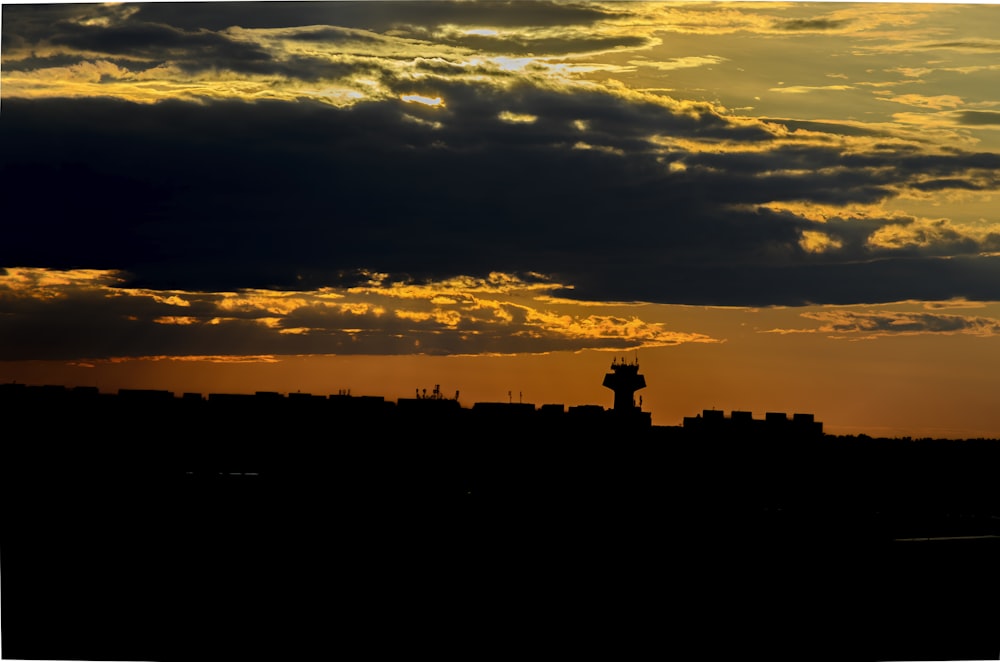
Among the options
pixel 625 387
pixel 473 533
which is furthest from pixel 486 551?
pixel 625 387

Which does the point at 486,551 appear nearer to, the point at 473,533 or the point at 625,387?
the point at 473,533

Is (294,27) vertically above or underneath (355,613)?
above

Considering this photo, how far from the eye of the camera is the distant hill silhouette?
104 ft

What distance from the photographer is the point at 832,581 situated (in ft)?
156

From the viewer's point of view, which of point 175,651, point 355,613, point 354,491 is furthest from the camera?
point 354,491

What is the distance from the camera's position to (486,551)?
51.4 metres

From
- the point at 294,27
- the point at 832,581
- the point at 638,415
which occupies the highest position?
the point at 294,27

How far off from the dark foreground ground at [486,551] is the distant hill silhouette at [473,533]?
0.55 ft

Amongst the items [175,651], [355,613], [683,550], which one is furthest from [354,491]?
[175,651]

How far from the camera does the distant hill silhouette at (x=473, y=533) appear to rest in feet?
104

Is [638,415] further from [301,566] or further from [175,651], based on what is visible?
[175,651]

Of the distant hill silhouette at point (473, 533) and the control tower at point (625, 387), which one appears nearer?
the distant hill silhouette at point (473, 533)

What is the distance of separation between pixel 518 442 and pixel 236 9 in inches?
1999

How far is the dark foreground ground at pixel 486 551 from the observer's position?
30.9m
